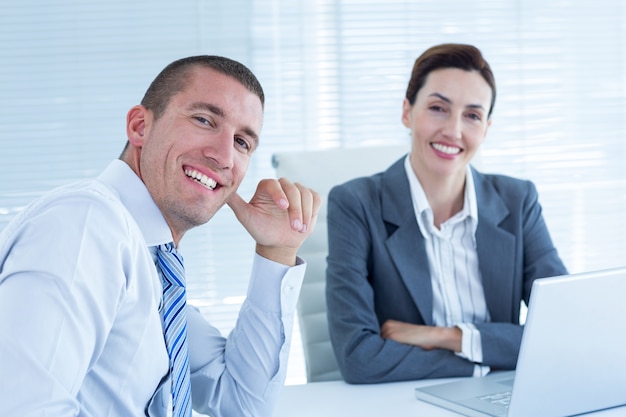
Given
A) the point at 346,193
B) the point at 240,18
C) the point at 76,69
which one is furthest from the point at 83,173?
the point at 346,193

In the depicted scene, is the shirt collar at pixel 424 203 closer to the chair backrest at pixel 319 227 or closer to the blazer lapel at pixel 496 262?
the blazer lapel at pixel 496 262

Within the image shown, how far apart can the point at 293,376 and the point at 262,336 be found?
7.02 feet

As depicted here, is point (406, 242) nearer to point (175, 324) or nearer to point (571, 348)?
→ point (571, 348)

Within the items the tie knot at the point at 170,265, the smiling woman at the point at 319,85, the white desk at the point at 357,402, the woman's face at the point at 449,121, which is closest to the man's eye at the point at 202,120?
the tie knot at the point at 170,265

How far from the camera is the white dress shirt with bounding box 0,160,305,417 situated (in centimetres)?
96

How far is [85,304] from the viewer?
103 centimetres

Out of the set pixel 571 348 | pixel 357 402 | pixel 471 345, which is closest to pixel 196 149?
pixel 357 402

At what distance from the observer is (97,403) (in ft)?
3.76

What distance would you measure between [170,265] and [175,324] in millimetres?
96

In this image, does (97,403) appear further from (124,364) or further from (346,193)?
(346,193)

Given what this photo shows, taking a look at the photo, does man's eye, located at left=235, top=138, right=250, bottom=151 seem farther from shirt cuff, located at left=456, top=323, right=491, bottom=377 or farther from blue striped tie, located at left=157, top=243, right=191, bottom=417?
shirt cuff, located at left=456, top=323, right=491, bottom=377

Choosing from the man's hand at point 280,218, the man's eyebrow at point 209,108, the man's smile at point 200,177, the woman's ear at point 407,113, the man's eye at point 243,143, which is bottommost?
the man's hand at point 280,218

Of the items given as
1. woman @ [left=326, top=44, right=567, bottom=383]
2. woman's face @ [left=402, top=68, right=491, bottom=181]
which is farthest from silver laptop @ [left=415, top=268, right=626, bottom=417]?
woman's face @ [left=402, top=68, right=491, bottom=181]

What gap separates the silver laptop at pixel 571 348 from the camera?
1.26 m
